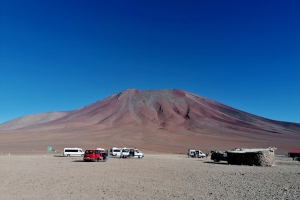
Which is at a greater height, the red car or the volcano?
the volcano

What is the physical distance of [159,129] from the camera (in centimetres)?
10844

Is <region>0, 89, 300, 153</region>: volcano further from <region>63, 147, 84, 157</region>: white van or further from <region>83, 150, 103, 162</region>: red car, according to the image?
<region>83, 150, 103, 162</region>: red car

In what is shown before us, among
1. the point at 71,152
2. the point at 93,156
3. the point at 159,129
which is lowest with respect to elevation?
the point at 71,152

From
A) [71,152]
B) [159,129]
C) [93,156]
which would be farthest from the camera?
[159,129]

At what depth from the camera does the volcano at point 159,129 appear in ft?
262

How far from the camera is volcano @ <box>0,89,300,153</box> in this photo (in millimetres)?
79875

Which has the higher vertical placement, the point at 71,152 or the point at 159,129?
the point at 159,129

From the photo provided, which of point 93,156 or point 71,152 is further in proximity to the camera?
point 71,152

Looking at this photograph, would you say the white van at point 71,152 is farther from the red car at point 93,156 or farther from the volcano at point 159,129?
the volcano at point 159,129

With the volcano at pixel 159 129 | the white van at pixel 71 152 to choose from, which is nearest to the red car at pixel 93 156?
the white van at pixel 71 152

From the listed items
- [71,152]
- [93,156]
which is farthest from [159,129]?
[93,156]

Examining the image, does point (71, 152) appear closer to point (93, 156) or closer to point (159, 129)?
point (93, 156)

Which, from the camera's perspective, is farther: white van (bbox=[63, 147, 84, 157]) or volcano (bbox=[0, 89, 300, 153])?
volcano (bbox=[0, 89, 300, 153])

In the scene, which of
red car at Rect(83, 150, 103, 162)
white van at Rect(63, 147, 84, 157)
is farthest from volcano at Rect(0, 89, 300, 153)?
red car at Rect(83, 150, 103, 162)
